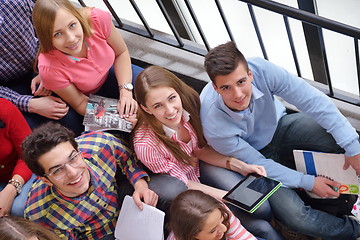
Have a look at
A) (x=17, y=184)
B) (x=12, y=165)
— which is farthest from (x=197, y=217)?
(x=12, y=165)

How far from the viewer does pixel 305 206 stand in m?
2.32

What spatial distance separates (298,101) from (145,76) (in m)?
0.69

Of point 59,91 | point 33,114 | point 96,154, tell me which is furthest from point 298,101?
point 33,114

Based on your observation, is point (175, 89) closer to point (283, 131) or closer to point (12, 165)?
point (283, 131)

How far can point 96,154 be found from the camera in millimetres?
2201

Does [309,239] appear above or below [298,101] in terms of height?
below

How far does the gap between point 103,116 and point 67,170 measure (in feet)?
1.65

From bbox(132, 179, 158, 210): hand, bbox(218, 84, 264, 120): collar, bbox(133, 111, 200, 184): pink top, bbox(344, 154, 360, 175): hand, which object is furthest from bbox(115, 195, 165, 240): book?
bbox(344, 154, 360, 175): hand

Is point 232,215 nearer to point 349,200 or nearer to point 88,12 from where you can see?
point 349,200

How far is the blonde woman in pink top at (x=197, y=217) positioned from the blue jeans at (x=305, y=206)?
35 centimetres

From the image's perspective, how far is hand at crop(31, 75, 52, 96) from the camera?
247cm

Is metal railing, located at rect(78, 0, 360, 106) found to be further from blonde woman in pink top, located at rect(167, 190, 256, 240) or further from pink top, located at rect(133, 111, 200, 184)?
blonde woman in pink top, located at rect(167, 190, 256, 240)

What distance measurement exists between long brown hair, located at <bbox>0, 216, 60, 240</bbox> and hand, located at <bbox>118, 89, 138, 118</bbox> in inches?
Answer: 27.3

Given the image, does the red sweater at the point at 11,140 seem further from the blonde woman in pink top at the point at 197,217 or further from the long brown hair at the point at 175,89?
the blonde woman in pink top at the point at 197,217
